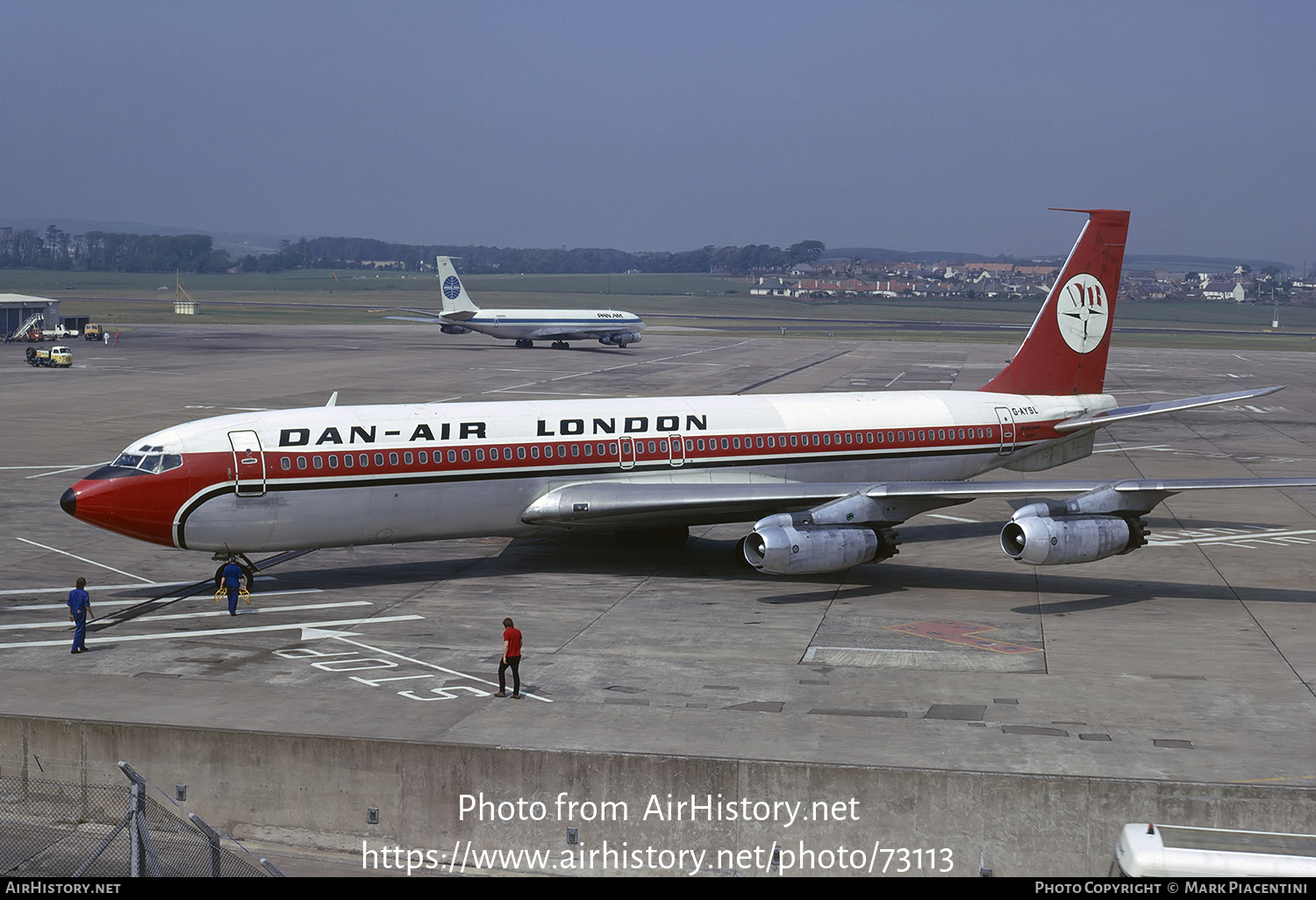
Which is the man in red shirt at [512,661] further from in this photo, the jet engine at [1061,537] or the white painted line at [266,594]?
the jet engine at [1061,537]

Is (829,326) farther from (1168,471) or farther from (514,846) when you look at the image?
(514,846)

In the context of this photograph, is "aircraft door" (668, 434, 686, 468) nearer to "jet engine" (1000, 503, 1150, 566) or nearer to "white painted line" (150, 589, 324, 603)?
"jet engine" (1000, 503, 1150, 566)

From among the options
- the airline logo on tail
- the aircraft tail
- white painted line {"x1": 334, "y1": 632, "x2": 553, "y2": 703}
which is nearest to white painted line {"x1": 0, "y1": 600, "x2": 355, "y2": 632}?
white painted line {"x1": 334, "y1": 632, "x2": 553, "y2": 703}

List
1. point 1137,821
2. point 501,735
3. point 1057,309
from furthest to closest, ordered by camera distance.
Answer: point 1057,309, point 501,735, point 1137,821

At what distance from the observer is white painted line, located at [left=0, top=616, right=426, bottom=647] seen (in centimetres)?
2790

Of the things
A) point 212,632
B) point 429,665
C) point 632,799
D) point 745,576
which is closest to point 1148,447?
point 745,576

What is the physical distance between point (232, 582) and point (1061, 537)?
64.9 ft

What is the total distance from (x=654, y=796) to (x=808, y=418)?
64.8ft

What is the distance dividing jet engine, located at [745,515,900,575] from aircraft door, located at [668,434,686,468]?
4351 millimetres

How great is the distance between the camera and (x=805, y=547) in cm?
3159

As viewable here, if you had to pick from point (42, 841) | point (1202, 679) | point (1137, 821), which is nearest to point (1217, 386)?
point (1202, 679)

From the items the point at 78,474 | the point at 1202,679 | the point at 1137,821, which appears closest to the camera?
the point at 1137,821

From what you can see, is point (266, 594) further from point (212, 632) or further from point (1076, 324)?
point (1076, 324)

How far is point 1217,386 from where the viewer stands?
9875 centimetres
